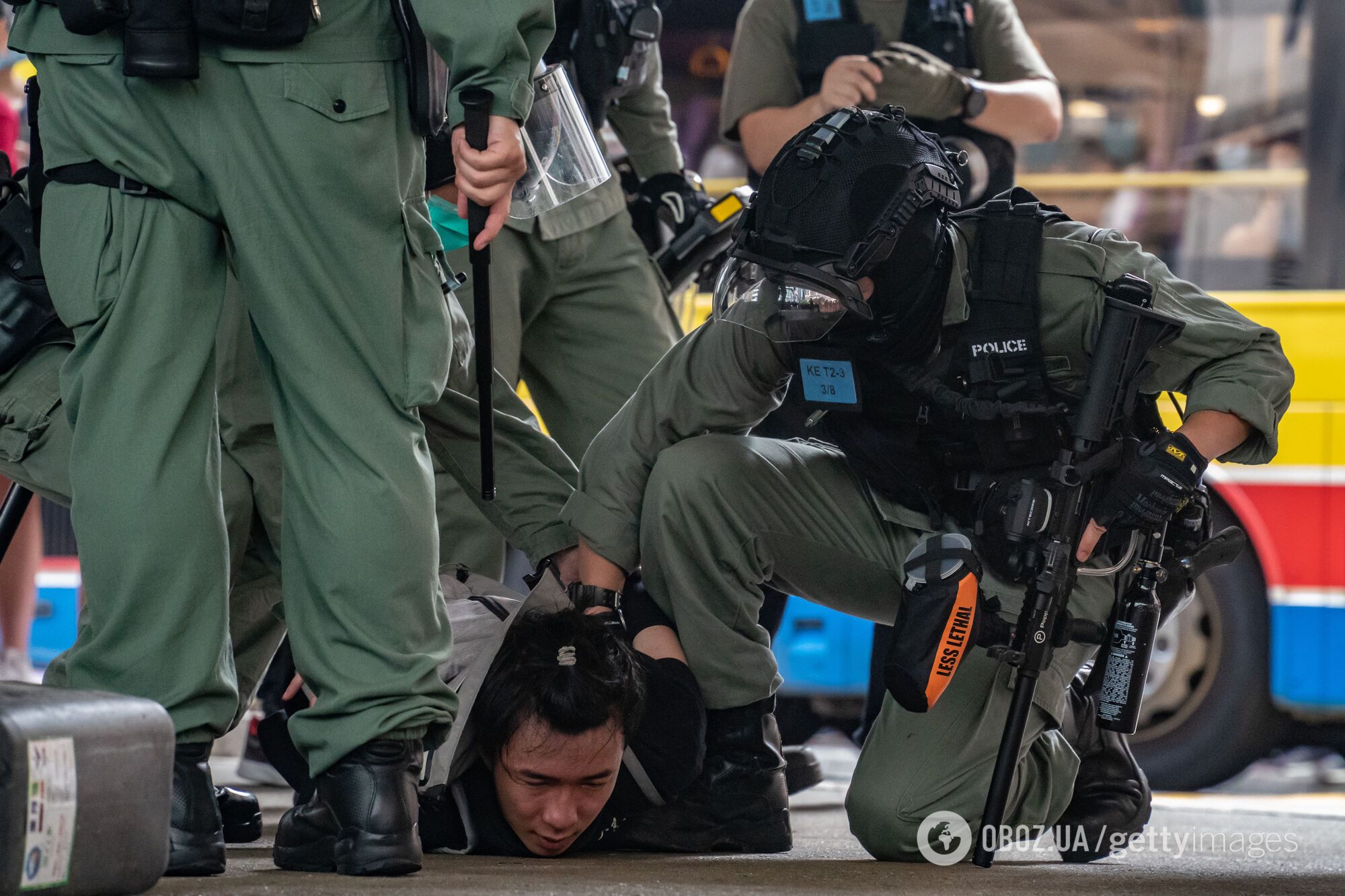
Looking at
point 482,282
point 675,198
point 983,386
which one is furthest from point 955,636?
point 675,198

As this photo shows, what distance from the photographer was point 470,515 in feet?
9.99

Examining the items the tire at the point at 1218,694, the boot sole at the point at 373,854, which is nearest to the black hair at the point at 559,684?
the boot sole at the point at 373,854

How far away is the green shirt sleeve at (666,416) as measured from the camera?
2643 mm

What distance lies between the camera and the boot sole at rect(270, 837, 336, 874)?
2025 mm

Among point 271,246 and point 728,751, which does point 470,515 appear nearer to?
point 728,751

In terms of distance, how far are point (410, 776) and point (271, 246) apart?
0.65 m

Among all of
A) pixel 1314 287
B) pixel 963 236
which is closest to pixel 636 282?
pixel 963 236

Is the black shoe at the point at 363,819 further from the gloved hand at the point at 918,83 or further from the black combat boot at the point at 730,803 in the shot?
the gloved hand at the point at 918,83

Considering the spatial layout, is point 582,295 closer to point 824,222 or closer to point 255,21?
point 824,222

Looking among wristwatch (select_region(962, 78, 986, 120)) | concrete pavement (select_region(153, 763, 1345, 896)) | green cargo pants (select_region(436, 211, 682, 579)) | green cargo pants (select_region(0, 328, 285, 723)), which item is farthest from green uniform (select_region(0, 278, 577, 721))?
wristwatch (select_region(962, 78, 986, 120))

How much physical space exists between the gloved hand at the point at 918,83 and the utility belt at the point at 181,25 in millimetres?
1538

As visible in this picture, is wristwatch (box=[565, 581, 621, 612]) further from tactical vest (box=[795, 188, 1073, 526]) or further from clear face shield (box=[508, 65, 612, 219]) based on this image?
clear face shield (box=[508, 65, 612, 219])

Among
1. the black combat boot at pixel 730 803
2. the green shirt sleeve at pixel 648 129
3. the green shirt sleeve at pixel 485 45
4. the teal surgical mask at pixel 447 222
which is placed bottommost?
the black combat boot at pixel 730 803
